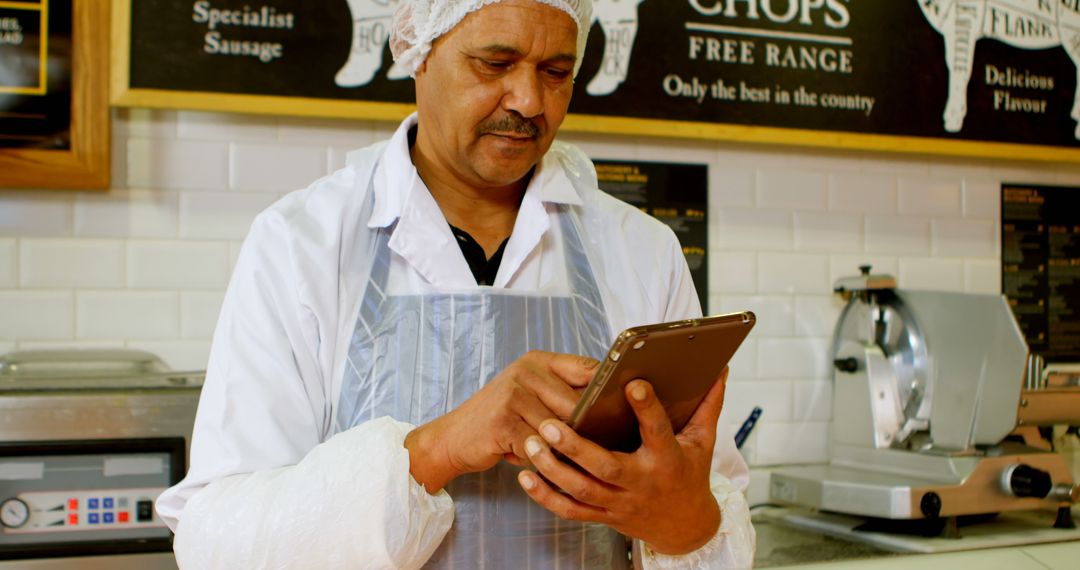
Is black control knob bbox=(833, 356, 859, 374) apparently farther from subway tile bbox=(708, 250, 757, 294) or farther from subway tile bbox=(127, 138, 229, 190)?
subway tile bbox=(127, 138, 229, 190)

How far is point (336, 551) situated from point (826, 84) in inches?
79.4

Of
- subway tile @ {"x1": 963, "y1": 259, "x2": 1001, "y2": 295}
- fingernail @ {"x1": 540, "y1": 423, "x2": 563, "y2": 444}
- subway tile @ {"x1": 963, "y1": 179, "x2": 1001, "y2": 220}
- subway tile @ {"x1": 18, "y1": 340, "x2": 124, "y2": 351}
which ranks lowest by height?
fingernail @ {"x1": 540, "y1": 423, "x2": 563, "y2": 444}

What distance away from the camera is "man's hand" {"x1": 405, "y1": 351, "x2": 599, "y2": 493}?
112 centimetres

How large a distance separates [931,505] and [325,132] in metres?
1.61

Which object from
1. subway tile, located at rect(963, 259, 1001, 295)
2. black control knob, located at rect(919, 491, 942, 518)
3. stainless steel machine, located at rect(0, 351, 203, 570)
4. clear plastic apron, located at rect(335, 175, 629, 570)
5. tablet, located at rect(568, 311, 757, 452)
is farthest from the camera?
subway tile, located at rect(963, 259, 1001, 295)

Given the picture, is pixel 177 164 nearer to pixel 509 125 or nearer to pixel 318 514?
pixel 509 125

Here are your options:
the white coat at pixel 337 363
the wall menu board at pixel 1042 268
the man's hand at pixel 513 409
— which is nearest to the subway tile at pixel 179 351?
the white coat at pixel 337 363

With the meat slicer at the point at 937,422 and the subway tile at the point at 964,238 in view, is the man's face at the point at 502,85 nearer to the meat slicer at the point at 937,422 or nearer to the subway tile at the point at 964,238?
the meat slicer at the point at 937,422

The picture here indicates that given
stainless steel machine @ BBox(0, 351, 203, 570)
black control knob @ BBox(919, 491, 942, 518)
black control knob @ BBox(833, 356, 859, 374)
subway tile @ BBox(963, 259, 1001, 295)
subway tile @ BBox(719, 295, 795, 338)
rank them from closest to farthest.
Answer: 1. stainless steel machine @ BBox(0, 351, 203, 570)
2. black control knob @ BBox(919, 491, 942, 518)
3. black control knob @ BBox(833, 356, 859, 374)
4. subway tile @ BBox(719, 295, 795, 338)
5. subway tile @ BBox(963, 259, 1001, 295)

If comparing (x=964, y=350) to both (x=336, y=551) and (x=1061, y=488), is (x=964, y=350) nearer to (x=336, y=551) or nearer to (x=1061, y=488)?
(x=1061, y=488)

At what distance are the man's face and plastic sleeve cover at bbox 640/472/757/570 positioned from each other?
0.57 metres

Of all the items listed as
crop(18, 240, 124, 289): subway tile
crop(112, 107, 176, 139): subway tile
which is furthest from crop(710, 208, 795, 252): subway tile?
crop(18, 240, 124, 289): subway tile

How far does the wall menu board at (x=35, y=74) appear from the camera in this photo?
84.0 inches

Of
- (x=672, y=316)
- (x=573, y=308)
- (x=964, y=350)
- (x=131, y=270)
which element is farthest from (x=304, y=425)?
(x=964, y=350)
